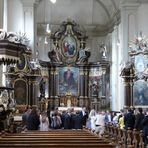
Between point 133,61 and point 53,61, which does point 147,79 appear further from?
point 53,61

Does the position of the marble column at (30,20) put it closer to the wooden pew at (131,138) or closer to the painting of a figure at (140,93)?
the painting of a figure at (140,93)

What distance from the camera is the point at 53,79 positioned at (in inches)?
1422

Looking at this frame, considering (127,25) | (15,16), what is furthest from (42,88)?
(127,25)

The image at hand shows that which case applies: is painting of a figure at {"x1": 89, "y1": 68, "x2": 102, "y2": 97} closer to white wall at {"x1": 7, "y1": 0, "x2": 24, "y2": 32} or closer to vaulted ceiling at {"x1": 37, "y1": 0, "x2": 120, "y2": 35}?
vaulted ceiling at {"x1": 37, "y1": 0, "x2": 120, "y2": 35}

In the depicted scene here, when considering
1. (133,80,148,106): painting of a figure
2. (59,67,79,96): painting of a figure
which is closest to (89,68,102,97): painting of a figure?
(59,67,79,96): painting of a figure

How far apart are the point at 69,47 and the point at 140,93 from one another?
1186 centimetres

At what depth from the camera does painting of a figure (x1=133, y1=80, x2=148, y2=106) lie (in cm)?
2558

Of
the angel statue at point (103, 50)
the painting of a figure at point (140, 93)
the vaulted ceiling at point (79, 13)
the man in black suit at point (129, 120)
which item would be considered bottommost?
the man in black suit at point (129, 120)

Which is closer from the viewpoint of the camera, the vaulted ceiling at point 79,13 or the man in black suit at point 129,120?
the man in black suit at point 129,120

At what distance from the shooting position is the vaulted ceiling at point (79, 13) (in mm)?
37500

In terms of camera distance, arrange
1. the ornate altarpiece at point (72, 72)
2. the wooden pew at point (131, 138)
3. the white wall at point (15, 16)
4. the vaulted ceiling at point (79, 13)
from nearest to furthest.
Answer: the wooden pew at point (131, 138) < the white wall at point (15, 16) < the ornate altarpiece at point (72, 72) < the vaulted ceiling at point (79, 13)

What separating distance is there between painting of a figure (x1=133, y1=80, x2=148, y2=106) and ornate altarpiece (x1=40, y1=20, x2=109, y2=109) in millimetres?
9173

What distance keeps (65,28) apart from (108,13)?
3.50 m

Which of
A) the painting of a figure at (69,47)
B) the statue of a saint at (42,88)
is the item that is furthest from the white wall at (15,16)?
the painting of a figure at (69,47)
